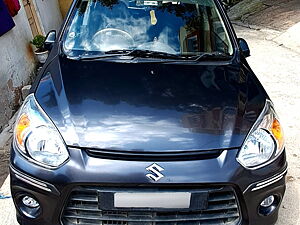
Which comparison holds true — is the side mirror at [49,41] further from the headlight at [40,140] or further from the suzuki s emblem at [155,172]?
the suzuki s emblem at [155,172]

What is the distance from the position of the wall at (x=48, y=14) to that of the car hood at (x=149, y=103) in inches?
209

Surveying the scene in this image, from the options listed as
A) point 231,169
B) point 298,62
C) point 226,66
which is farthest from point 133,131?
point 298,62

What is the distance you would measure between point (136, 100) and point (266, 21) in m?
7.05

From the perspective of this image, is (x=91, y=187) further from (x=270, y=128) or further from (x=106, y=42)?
(x=106, y=42)

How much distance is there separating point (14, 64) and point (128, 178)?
402 cm

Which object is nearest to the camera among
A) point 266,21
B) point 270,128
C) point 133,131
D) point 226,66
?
point 133,131

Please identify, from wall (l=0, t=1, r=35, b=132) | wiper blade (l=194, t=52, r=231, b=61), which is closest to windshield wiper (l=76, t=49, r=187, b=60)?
wiper blade (l=194, t=52, r=231, b=61)

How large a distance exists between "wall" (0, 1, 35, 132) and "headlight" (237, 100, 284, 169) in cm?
322

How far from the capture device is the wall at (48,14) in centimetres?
765

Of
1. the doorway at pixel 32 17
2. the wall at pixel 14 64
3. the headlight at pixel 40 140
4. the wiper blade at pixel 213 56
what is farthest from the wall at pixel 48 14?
the headlight at pixel 40 140

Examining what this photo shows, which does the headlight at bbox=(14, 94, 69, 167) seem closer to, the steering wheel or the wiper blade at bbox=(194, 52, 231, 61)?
the steering wheel

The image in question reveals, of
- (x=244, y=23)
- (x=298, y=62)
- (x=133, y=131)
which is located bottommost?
(x=244, y=23)

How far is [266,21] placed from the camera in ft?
27.9

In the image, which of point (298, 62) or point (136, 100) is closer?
point (136, 100)
